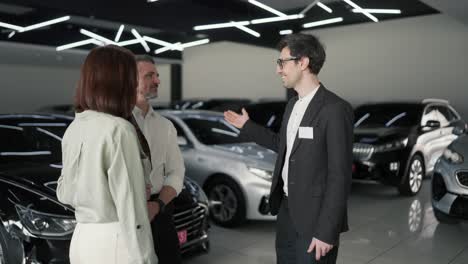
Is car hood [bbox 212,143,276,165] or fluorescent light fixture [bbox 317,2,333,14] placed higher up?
fluorescent light fixture [bbox 317,2,333,14]

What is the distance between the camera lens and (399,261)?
3.53 metres

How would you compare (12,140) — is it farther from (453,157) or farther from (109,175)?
(453,157)

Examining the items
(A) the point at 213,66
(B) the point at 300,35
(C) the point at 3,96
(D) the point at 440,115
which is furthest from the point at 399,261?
(A) the point at 213,66

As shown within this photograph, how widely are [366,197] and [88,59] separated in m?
5.21

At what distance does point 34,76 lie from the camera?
11.1 meters

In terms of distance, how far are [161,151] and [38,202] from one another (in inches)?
35.7

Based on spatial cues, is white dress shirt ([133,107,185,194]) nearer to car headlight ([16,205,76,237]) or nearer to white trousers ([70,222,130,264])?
white trousers ([70,222,130,264])

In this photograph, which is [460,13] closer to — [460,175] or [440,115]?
[440,115]

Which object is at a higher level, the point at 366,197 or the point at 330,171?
the point at 330,171

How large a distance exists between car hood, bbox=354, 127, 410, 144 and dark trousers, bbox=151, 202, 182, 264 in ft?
14.5

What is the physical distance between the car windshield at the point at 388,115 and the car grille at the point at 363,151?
93 cm

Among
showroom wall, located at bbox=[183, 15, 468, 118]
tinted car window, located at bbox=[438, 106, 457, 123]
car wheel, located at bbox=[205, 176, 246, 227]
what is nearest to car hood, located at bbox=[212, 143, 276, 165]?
car wheel, located at bbox=[205, 176, 246, 227]

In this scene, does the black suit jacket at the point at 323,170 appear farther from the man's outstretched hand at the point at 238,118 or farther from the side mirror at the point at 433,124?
the side mirror at the point at 433,124

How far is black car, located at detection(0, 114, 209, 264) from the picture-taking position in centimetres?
229
